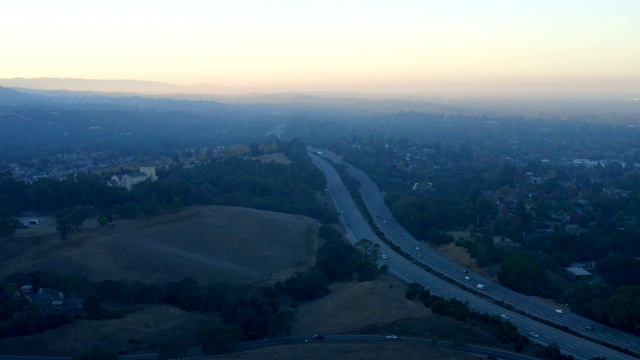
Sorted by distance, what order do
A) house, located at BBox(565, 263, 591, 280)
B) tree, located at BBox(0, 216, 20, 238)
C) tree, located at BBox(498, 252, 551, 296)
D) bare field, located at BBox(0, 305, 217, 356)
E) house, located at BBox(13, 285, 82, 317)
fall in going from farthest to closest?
1. house, located at BBox(565, 263, 591, 280)
2. tree, located at BBox(0, 216, 20, 238)
3. tree, located at BBox(498, 252, 551, 296)
4. house, located at BBox(13, 285, 82, 317)
5. bare field, located at BBox(0, 305, 217, 356)

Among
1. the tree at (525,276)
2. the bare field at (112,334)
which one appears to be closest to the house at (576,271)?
the tree at (525,276)

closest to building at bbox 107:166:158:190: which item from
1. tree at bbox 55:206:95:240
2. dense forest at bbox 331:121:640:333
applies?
tree at bbox 55:206:95:240

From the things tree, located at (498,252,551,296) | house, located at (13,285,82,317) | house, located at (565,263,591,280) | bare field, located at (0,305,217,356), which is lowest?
house, located at (565,263,591,280)

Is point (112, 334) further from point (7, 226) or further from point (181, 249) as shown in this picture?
point (7, 226)

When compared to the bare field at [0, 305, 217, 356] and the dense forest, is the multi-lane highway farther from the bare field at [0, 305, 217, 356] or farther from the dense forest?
the bare field at [0, 305, 217, 356]

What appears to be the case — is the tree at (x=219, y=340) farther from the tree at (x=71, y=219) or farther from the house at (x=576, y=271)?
the house at (x=576, y=271)

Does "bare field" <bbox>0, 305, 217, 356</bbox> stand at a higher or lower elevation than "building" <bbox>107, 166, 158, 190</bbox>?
lower

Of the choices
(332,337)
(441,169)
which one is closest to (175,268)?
(332,337)

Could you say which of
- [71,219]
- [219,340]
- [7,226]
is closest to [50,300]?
[7,226]
